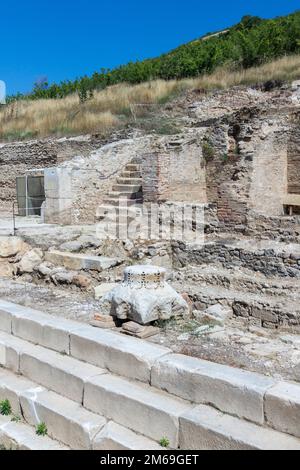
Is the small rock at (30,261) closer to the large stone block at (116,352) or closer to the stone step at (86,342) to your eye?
the stone step at (86,342)

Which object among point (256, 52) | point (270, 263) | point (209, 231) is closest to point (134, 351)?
point (270, 263)

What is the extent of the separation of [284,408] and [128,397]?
116 cm

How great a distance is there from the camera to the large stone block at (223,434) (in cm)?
278

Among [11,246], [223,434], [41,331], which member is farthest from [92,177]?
[223,434]

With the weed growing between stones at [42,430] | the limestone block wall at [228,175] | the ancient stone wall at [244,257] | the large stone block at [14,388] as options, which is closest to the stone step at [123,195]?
the limestone block wall at [228,175]

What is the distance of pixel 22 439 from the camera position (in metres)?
3.63

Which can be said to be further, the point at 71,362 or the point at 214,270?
the point at 214,270

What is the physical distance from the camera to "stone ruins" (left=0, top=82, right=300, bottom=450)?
3279mm

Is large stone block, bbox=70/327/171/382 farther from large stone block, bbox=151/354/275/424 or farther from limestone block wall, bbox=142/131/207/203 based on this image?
limestone block wall, bbox=142/131/207/203

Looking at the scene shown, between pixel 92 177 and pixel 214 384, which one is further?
pixel 92 177

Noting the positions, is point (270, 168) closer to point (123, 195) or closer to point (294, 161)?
point (294, 161)

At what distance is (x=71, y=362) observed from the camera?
410 centimetres
